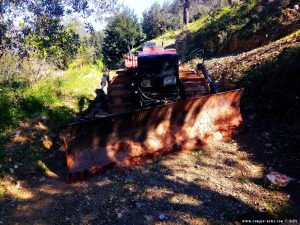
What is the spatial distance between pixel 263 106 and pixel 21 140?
5.15 metres

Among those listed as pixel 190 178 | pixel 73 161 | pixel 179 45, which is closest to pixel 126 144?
pixel 73 161

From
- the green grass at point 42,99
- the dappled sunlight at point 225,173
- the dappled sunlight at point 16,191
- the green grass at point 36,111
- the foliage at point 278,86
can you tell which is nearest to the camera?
the dappled sunlight at point 225,173

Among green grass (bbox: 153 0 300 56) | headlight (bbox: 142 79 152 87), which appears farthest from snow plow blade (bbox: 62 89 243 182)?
green grass (bbox: 153 0 300 56)

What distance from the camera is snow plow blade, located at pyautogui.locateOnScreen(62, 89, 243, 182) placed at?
5.22 metres

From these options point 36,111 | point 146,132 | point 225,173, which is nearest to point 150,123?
point 146,132

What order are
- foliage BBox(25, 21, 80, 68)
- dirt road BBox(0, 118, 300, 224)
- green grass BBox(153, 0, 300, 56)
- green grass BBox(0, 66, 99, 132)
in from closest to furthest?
dirt road BBox(0, 118, 300, 224) → green grass BBox(0, 66, 99, 132) → foliage BBox(25, 21, 80, 68) → green grass BBox(153, 0, 300, 56)

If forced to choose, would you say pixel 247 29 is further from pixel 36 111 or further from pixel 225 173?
pixel 225 173

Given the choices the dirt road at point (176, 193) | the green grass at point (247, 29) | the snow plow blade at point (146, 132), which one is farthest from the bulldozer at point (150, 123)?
the green grass at point (247, 29)

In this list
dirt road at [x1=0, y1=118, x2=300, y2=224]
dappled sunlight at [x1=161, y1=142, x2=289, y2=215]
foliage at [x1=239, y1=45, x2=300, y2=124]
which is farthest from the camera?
foliage at [x1=239, y1=45, x2=300, y2=124]

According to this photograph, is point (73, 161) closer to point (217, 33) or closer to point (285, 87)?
point (285, 87)

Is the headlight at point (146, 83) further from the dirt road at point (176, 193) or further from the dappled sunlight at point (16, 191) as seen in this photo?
the dappled sunlight at point (16, 191)

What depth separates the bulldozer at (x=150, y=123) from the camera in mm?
5254

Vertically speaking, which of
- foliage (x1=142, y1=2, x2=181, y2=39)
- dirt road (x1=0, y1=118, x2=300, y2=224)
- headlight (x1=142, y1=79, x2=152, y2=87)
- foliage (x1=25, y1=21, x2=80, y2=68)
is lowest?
dirt road (x1=0, y1=118, x2=300, y2=224)

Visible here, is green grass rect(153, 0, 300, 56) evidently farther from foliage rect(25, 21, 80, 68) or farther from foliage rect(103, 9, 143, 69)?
foliage rect(103, 9, 143, 69)
